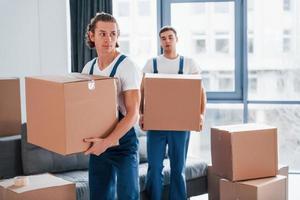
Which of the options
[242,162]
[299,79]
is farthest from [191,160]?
[299,79]

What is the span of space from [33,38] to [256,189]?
260 cm

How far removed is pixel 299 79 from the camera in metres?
5.08

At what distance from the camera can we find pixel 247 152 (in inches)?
137

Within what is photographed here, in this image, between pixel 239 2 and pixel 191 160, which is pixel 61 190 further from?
pixel 239 2

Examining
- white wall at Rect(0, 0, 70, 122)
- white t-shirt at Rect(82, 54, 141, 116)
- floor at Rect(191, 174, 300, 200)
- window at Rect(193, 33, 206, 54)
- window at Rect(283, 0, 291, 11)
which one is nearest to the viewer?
white t-shirt at Rect(82, 54, 141, 116)

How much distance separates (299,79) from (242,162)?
1.93 metres

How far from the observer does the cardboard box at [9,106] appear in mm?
3473

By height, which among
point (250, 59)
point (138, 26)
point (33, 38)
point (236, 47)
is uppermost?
point (138, 26)

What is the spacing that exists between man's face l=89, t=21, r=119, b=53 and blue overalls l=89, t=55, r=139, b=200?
0.08m

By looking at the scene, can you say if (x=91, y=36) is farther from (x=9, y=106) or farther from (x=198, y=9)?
(x=198, y=9)

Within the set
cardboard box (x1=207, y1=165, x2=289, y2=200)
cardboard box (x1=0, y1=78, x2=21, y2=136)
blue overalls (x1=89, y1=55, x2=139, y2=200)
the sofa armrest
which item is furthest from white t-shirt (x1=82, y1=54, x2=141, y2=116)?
cardboard box (x1=207, y1=165, x2=289, y2=200)

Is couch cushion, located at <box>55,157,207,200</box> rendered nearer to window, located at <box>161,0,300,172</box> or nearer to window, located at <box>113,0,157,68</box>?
window, located at <box>161,0,300,172</box>

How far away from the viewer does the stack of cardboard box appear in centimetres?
345

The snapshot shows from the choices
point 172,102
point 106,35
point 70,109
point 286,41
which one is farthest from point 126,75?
point 286,41
